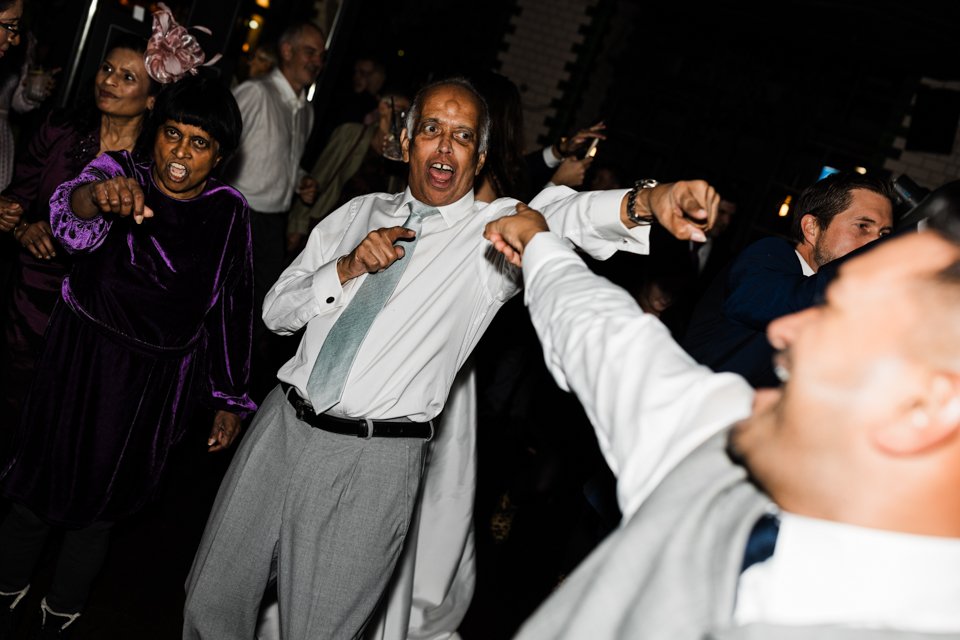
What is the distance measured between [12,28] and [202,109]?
1179 millimetres

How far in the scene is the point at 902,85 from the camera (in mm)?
7199

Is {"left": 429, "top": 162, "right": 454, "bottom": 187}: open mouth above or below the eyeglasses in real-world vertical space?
above

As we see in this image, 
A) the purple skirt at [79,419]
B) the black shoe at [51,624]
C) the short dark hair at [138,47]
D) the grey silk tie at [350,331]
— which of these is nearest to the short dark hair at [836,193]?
the grey silk tie at [350,331]

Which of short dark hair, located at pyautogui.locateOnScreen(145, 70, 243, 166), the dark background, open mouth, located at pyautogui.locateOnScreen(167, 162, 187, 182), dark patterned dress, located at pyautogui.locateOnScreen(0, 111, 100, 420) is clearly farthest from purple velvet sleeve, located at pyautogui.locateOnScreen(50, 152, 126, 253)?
the dark background

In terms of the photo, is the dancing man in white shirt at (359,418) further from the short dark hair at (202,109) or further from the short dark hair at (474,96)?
the short dark hair at (202,109)

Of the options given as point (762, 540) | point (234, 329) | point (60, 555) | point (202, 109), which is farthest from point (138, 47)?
point (762, 540)

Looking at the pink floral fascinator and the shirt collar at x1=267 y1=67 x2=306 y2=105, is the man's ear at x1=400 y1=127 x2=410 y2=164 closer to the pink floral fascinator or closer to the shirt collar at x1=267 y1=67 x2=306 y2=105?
the pink floral fascinator

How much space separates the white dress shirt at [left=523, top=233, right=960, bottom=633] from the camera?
2.71 feet

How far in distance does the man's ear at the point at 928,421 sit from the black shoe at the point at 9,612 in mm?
2493

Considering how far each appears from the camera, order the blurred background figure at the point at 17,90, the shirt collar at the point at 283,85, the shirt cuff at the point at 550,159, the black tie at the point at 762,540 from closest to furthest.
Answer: the black tie at the point at 762,540 → the blurred background figure at the point at 17,90 → the shirt cuff at the point at 550,159 → the shirt collar at the point at 283,85

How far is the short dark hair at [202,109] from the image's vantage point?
2318 millimetres

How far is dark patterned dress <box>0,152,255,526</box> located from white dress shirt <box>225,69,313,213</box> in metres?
2.07

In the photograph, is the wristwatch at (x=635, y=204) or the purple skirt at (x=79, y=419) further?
the purple skirt at (x=79, y=419)

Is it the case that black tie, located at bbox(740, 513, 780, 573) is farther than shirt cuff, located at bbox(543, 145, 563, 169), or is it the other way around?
shirt cuff, located at bbox(543, 145, 563, 169)
